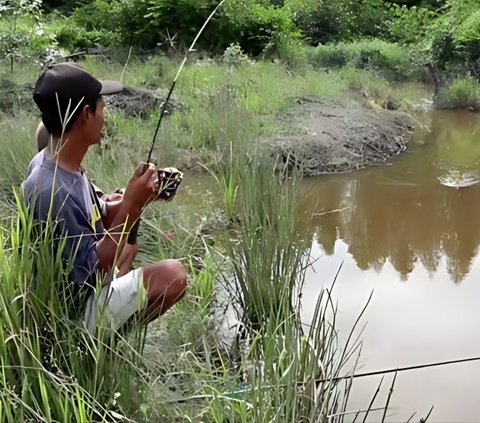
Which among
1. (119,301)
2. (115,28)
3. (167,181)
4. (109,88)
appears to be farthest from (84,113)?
(115,28)

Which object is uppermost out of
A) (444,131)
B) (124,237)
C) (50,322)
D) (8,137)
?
(124,237)

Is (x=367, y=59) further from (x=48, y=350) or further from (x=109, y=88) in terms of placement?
(x=48, y=350)

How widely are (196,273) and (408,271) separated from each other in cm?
151

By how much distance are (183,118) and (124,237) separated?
4561 mm

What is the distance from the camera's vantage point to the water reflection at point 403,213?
14.8 ft

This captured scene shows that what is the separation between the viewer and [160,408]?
197cm

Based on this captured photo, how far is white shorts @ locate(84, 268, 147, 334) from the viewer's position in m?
1.97

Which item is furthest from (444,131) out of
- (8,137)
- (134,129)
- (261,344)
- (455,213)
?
(261,344)

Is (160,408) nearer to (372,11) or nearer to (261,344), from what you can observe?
(261,344)

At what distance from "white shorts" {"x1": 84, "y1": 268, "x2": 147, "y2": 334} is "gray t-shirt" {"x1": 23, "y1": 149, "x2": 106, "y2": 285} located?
0.07 m

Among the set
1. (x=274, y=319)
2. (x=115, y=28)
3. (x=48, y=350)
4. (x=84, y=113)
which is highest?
(x=84, y=113)

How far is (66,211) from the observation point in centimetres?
195

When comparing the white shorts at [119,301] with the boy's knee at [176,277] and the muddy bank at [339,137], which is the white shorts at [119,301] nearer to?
→ the boy's knee at [176,277]

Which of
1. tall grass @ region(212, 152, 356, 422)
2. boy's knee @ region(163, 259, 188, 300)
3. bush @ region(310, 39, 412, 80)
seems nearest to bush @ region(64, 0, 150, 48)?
bush @ region(310, 39, 412, 80)
